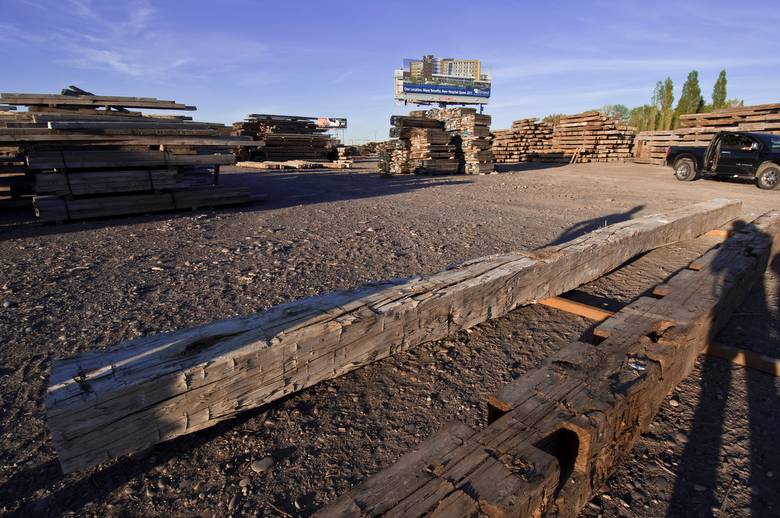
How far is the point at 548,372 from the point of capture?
5.20 ft

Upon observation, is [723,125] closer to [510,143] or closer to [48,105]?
[510,143]

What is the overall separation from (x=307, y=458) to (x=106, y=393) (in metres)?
0.88

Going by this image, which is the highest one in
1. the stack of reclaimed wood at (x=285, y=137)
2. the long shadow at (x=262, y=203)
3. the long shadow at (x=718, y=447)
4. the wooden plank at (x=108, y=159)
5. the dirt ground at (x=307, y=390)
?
the stack of reclaimed wood at (x=285, y=137)

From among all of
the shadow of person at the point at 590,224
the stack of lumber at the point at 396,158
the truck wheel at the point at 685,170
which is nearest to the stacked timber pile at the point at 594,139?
the truck wheel at the point at 685,170

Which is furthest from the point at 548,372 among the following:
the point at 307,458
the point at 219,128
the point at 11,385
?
the point at 219,128

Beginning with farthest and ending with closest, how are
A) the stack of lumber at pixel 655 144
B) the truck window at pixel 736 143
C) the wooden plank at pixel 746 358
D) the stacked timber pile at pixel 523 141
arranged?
the stacked timber pile at pixel 523 141 → the stack of lumber at pixel 655 144 → the truck window at pixel 736 143 → the wooden plank at pixel 746 358

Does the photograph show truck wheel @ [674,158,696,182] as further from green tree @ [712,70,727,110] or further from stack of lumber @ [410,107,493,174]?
green tree @ [712,70,727,110]

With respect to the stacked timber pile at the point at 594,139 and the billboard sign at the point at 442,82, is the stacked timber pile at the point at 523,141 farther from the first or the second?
the billboard sign at the point at 442,82

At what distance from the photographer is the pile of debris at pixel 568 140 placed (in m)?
22.7

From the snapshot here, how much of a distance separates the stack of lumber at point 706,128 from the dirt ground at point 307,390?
54.8 feet

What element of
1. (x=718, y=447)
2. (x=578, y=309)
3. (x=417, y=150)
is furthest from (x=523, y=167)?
(x=718, y=447)

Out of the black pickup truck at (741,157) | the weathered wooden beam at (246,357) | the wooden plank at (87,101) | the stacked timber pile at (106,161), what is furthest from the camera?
the black pickup truck at (741,157)

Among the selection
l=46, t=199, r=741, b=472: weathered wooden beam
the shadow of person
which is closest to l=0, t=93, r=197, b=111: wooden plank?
the shadow of person

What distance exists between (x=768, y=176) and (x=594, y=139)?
12146mm
